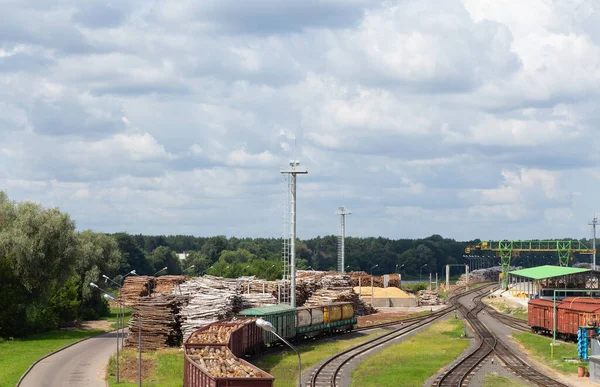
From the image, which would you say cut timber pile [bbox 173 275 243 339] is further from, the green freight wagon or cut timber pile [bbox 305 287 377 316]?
cut timber pile [bbox 305 287 377 316]

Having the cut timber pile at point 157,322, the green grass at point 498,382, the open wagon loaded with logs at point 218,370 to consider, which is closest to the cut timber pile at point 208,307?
the cut timber pile at point 157,322

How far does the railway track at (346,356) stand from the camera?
46.1 metres

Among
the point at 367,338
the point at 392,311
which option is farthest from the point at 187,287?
the point at 392,311

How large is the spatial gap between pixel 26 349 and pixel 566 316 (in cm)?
4383

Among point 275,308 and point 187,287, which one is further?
point 187,287

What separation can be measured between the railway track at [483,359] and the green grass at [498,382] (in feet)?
3.98

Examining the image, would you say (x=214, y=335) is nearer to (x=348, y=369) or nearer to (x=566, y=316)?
(x=348, y=369)

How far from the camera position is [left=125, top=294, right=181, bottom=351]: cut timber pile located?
197 feet

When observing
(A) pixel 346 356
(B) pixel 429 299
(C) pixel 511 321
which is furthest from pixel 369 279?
(A) pixel 346 356

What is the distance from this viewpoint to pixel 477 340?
67438mm

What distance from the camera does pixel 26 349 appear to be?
60.8 m

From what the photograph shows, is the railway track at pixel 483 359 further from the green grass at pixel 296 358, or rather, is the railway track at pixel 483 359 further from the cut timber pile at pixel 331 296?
the cut timber pile at pixel 331 296

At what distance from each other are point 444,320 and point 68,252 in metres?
43.0

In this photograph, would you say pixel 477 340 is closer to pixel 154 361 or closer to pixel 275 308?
pixel 275 308
